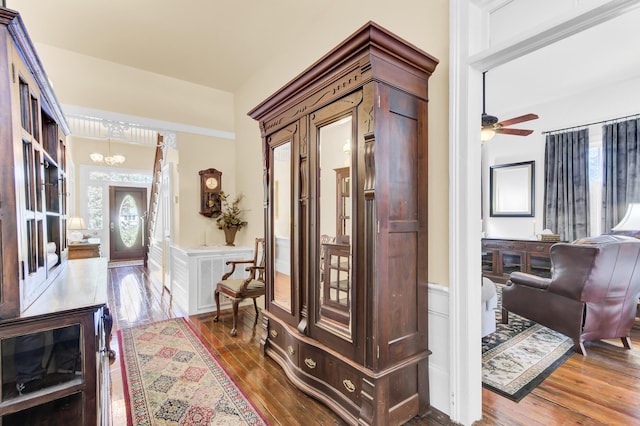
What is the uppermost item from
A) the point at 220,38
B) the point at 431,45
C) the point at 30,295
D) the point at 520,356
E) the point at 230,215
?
the point at 220,38

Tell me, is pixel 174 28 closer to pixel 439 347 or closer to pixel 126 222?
pixel 439 347

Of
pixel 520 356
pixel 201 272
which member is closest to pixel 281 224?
pixel 201 272

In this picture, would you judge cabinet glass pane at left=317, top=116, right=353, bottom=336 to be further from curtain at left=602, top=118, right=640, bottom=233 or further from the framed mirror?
the framed mirror

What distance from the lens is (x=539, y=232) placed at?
529 cm

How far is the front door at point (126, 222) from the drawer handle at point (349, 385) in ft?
28.1

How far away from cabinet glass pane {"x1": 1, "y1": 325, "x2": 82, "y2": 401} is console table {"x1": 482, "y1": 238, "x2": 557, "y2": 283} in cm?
593

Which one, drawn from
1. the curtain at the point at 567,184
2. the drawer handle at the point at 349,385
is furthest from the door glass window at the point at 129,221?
the curtain at the point at 567,184

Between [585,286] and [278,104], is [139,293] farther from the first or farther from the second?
[585,286]

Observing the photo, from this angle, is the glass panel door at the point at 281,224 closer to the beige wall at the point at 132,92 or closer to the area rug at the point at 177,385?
the area rug at the point at 177,385

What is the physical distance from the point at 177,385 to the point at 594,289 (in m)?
3.69

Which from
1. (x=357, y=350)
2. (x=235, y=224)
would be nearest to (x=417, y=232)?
(x=357, y=350)

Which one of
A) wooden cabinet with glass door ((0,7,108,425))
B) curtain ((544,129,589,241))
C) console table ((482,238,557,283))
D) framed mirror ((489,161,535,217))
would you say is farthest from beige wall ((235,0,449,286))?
framed mirror ((489,161,535,217))

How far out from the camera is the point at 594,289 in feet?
8.71

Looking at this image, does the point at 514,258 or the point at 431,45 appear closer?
the point at 431,45
